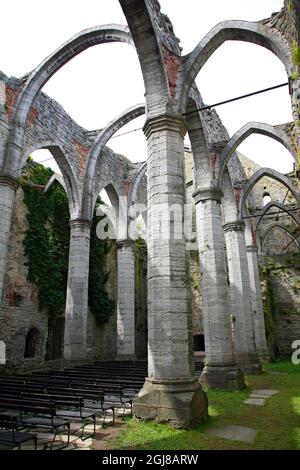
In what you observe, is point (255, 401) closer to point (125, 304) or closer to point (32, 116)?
point (125, 304)

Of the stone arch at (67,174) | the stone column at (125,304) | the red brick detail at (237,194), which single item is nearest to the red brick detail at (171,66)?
the stone arch at (67,174)

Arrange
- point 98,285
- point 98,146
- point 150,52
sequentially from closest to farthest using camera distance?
1. point 150,52
2. point 98,146
3. point 98,285

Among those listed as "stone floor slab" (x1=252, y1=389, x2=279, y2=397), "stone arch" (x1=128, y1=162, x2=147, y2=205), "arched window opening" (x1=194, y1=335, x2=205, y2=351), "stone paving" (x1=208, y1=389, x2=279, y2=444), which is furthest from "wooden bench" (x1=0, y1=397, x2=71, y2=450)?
"arched window opening" (x1=194, y1=335, x2=205, y2=351)

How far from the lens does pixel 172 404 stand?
511 cm

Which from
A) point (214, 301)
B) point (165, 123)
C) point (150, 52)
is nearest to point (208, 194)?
point (214, 301)

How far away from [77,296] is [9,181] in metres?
5.26

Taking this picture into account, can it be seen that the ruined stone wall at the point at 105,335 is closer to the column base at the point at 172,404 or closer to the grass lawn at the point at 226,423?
the grass lawn at the point at 226,423

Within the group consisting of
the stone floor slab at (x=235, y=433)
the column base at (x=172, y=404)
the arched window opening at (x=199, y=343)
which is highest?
the arched window opening at (x=199, y=343)

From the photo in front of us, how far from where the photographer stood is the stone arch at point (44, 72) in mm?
9711

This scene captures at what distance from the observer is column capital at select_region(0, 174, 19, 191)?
30.8ft

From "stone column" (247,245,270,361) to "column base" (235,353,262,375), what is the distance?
421cm

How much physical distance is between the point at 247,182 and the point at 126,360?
9.80 meters

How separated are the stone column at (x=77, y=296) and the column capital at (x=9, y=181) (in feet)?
13.2
